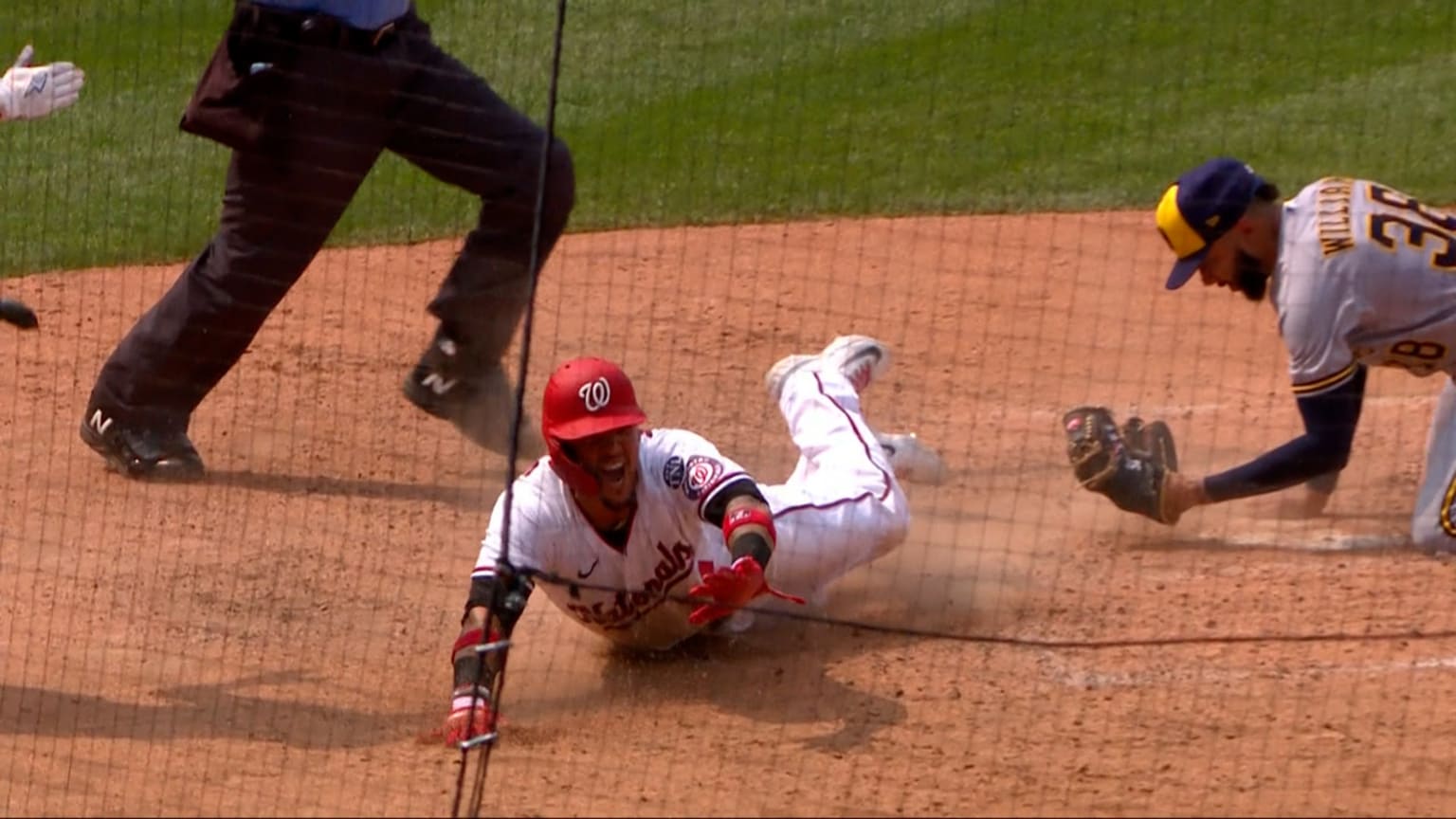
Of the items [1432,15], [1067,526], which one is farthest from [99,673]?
[1432,15]

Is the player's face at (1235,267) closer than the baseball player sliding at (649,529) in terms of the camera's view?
No

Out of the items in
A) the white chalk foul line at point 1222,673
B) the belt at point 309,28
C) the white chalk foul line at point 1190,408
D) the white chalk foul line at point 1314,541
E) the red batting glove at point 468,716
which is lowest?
the red batting glove at point 468,716

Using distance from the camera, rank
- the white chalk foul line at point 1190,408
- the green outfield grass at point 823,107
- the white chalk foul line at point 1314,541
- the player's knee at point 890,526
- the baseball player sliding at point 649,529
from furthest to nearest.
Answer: the green outfield grass at point 823,107 → the white chalk foul line at point 1190,408 → the white chalk foul line at point 1314,541 → the player's knee at point 890,526 → the baseball player sliding at point 649,529

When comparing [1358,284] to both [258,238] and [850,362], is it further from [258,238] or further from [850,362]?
[258,238]

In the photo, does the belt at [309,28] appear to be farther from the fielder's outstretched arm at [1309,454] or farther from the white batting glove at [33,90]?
the fielder's outstretched arm at [1309,454]

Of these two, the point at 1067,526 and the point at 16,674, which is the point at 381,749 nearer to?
the point at 16,674

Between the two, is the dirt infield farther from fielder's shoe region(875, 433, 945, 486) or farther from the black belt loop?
the black belt loop

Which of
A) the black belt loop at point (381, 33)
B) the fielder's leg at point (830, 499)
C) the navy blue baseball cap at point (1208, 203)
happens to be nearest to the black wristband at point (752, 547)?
the fielder's leg at point (830, 499)

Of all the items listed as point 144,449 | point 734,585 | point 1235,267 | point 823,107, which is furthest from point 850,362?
point 823,107
